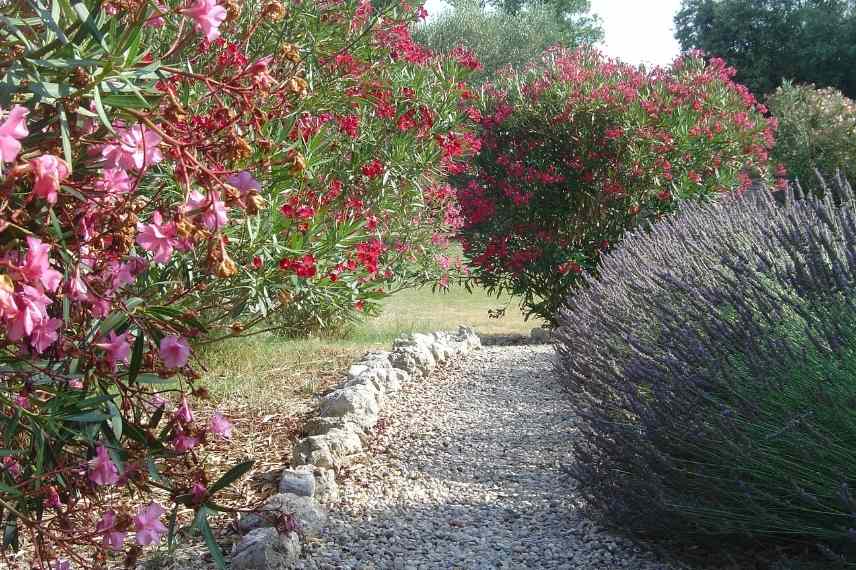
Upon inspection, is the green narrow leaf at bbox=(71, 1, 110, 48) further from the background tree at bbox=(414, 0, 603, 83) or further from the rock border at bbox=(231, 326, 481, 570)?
the background tree at bbox=(414, 0, 603, 83)

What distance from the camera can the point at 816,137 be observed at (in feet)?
40.4

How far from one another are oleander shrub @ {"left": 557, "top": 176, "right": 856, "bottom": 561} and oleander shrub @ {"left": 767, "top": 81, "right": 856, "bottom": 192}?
10324 millimetres

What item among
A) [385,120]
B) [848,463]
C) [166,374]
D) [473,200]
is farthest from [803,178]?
[166,374]

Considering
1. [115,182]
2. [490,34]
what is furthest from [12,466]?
[490,34]

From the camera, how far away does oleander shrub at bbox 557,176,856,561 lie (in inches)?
84.5

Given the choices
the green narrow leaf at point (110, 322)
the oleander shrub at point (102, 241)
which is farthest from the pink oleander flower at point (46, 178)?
the green narrow leaf at point (110, 322)

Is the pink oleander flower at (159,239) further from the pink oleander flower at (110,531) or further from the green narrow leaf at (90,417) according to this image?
the pink oleander flower at (110,531)

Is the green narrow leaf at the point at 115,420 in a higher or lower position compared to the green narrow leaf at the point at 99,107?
lower

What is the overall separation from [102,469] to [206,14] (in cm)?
100

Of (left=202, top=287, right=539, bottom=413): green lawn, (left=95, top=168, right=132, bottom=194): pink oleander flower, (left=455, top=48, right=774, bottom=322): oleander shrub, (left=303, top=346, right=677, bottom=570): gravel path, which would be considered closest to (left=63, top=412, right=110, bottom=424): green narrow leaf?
(left=95, top=168, right=132, bottom=194): pink oleander flower

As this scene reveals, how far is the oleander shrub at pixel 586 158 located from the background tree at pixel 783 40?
14.6 meters

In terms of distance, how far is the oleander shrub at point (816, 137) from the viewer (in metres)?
12.0

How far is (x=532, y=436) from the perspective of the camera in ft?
14.1

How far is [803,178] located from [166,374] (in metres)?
12.4
